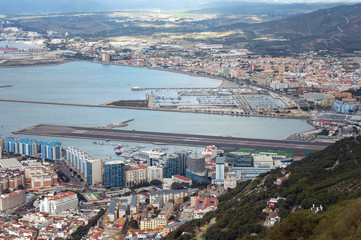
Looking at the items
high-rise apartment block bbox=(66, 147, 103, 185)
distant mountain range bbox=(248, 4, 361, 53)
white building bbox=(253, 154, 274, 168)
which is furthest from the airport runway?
distant mountain range bbox=(248, 4, 361, 53)

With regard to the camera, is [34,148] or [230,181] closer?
[230,181]

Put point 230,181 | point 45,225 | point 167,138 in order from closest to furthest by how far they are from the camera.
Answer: point 45,225
point 230,181
point 167,138

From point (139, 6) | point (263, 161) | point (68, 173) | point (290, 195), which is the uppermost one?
point (139, 6)

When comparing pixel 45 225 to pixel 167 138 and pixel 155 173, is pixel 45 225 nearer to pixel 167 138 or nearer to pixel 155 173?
pixel 155 173

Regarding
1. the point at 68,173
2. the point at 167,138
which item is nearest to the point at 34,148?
the point at 68,173

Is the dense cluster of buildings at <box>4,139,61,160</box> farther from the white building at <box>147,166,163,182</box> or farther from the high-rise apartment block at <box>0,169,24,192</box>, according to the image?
the white building at <box>147,166,163,182</box>

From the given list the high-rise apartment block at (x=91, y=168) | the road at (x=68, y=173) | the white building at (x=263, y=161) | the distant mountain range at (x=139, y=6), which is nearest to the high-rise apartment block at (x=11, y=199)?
the road at (x=68, y=173)

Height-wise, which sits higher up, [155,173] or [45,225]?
[155,173]

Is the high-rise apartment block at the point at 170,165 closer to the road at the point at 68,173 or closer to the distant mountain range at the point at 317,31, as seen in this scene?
the road at the point at 68,173
